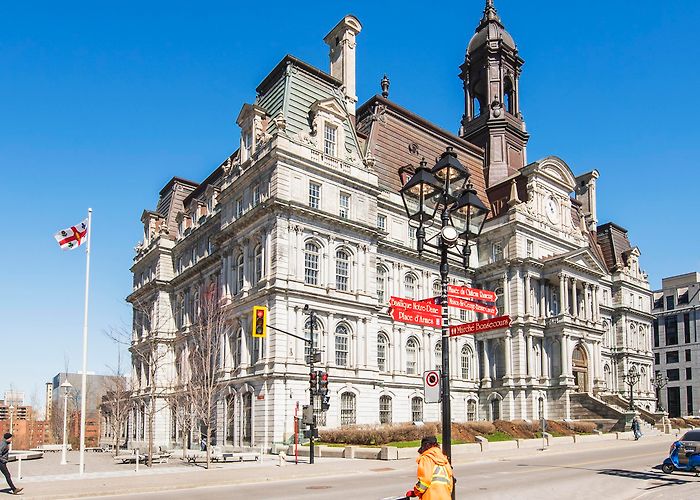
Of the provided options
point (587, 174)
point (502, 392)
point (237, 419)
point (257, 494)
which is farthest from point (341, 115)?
point (587, 174)

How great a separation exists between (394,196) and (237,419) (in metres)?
22.9

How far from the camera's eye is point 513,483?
23.5 meters

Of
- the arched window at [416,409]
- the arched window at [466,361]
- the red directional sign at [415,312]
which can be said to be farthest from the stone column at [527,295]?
the red directional sign at [415,312]

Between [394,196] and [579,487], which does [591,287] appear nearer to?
[394,196]

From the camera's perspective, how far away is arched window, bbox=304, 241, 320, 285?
48.2 meters

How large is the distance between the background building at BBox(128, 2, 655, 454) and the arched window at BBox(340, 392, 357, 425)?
0.10m

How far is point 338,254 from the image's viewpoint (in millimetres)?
50625

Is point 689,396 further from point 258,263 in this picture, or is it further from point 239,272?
point 258,263

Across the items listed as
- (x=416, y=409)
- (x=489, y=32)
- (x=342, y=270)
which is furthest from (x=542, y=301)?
(x=489, y=32)

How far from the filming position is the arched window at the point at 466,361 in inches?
2488

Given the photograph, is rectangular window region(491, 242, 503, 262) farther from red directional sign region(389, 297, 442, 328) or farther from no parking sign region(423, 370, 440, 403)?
no parking sign region(423, 370, 440, 403)

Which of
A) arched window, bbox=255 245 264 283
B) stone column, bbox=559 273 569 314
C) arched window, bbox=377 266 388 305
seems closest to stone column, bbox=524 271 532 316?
stone column, bbox=559 273 569 314

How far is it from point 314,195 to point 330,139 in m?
4.89

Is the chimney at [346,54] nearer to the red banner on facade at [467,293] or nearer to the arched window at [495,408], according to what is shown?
the arched window at [495,408]
